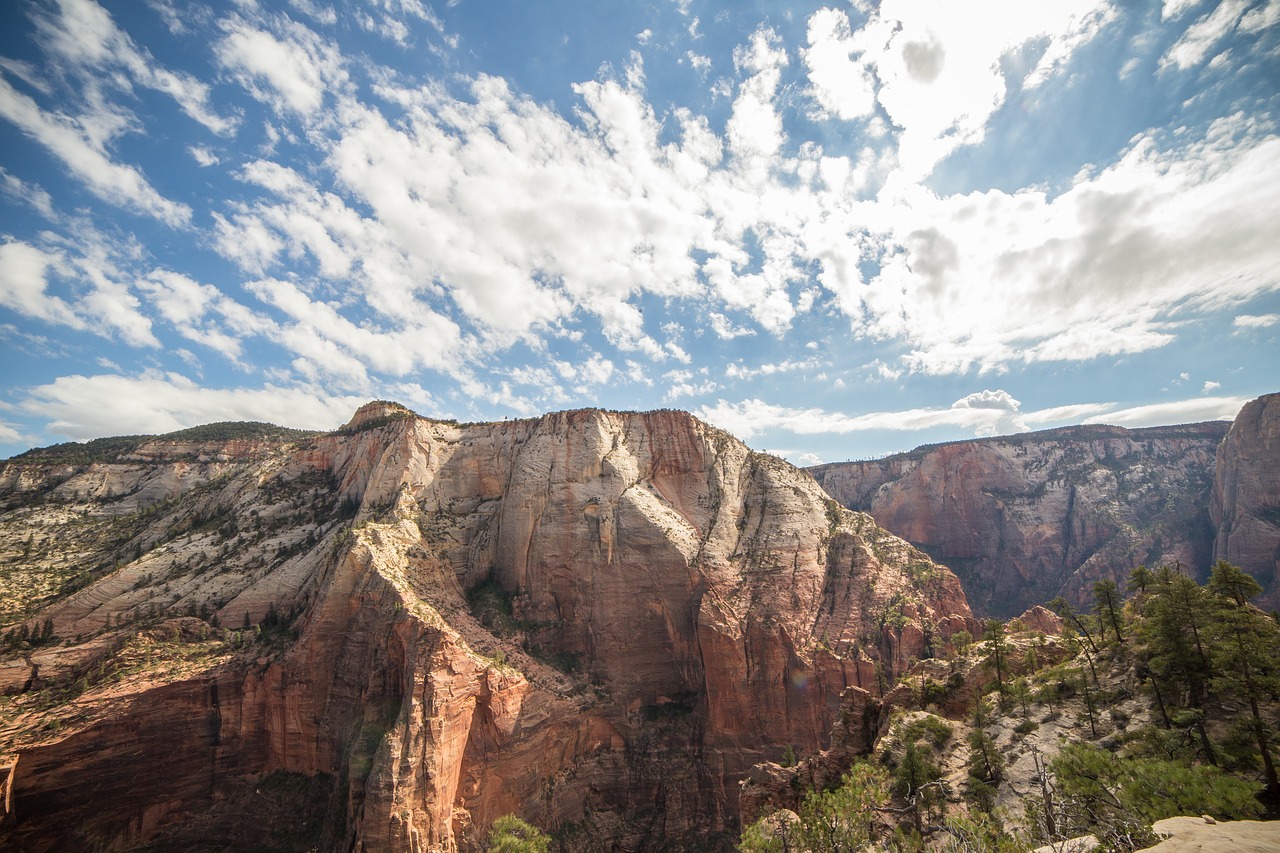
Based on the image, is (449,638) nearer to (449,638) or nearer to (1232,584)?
(449,638)

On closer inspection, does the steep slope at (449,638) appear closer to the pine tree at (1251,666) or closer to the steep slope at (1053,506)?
the pine tree at (1251,666)

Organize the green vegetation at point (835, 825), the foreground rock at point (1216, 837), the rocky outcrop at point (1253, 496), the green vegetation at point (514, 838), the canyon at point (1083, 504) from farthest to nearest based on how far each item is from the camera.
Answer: the canyon at point (1083, 504) < the rocky outcrop at point (1253, 496) < the green vegetation at point (514, 838) < the green vegetation at point (835, 825) < the foreground rock at point (1216, 837)

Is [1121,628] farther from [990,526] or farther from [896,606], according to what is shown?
[990,526]

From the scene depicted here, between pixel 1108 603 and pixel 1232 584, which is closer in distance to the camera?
pixel 1232 584

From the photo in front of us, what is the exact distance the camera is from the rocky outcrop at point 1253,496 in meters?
83.9

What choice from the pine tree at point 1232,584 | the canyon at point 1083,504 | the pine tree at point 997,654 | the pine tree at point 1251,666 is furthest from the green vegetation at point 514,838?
the canyon at point 1083,504

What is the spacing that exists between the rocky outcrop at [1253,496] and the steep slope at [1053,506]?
31.3 ft

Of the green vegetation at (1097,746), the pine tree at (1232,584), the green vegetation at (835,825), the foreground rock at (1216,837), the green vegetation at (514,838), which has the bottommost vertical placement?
the green vegetation at (514,838)

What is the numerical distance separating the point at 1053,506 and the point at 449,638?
12811 cm

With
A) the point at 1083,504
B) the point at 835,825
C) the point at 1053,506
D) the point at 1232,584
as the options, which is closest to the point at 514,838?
the point at 835,825

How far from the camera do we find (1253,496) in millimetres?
89625

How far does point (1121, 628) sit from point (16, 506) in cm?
11608

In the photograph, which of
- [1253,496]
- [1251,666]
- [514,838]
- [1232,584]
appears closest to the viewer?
[1251,666]

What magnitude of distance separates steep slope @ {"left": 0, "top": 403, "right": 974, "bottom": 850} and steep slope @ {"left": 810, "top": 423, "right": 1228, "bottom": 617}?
6630cm
